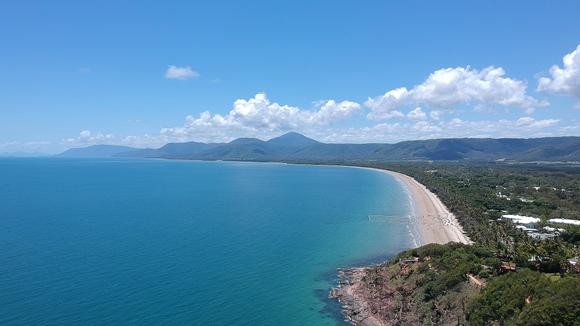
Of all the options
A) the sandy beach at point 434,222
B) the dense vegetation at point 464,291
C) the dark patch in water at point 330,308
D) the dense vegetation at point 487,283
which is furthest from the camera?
the sandy beach at point 434,222

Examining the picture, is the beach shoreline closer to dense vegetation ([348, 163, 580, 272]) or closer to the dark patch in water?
the dark patch in water

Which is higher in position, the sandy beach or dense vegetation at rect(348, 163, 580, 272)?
dense vegetation at rect(348, 163, 580, 272)

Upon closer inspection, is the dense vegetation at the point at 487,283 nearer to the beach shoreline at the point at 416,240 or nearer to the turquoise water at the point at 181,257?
the beach shoreline at the point at 416,240

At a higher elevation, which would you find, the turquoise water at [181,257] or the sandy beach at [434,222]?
the turquoise water at [181,257]

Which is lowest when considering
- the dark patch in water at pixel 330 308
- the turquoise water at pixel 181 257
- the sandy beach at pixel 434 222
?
the dark patch in water at pixel 330 308

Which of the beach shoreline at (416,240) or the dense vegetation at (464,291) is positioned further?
the beach shoreline at (416,240)

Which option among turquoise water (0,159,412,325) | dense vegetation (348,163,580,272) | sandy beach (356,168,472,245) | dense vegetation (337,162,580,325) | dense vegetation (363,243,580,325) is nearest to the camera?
dense vegetation (363,243,580,325)

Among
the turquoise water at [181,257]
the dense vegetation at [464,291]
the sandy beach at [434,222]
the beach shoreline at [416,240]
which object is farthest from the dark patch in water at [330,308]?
the sandy beach at [434,222]

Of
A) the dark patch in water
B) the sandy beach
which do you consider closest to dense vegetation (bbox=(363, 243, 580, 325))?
the dark patch in water

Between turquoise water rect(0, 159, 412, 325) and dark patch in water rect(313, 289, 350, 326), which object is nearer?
dark patch in water rect(313, 289, 350, 326)
